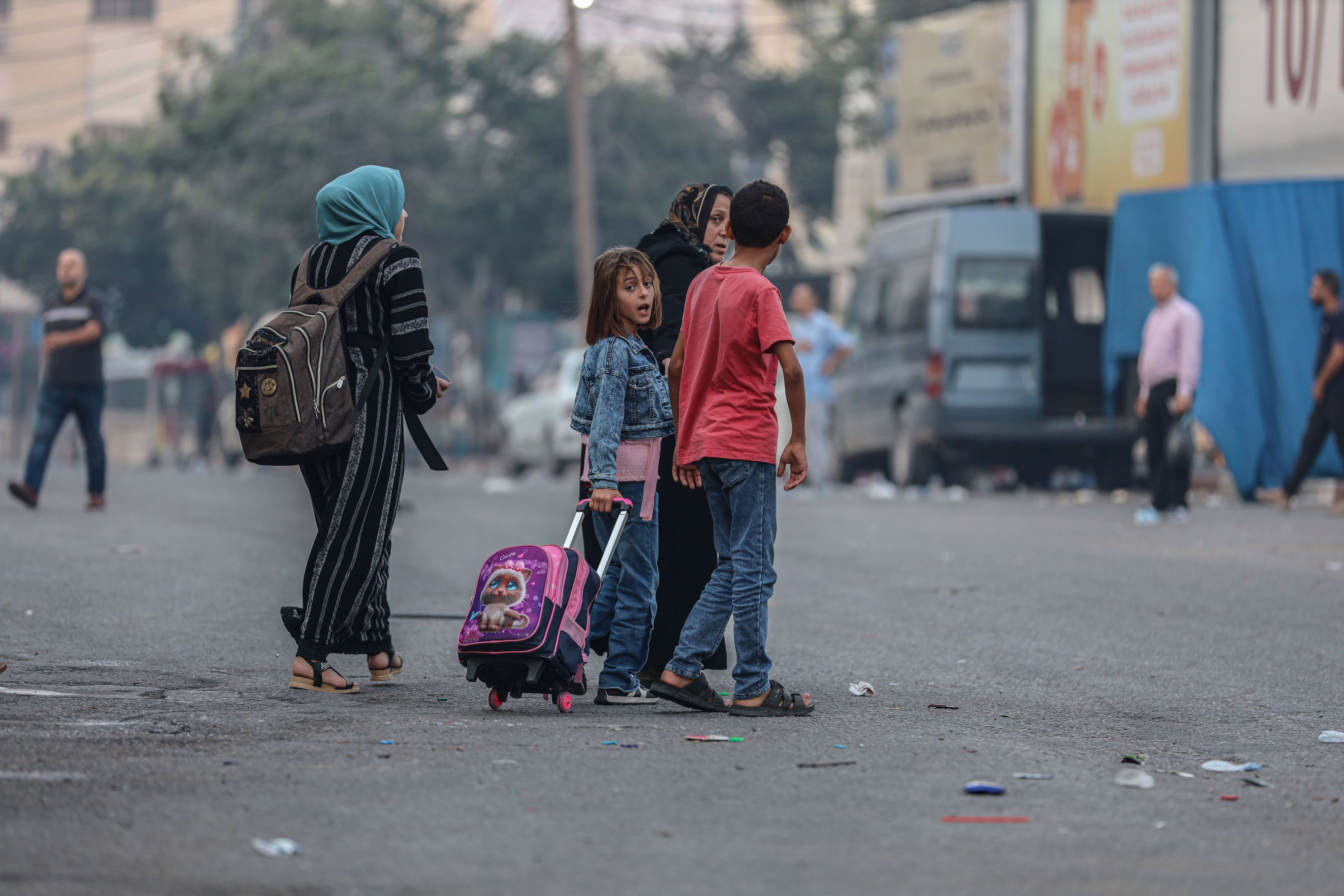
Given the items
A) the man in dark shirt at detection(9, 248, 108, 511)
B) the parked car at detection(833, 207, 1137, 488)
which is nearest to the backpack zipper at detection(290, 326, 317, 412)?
the man in dark shirt at detection(9, 248, 108, 511)

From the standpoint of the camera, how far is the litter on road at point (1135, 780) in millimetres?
4820

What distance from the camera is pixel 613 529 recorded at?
612 centimetres

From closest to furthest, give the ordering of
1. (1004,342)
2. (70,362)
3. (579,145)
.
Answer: (70,362), (1004,342), (579,145)

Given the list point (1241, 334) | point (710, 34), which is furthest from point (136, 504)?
point (710, 34)

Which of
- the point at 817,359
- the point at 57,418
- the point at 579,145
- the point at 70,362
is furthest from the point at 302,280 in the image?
the point at 579,145

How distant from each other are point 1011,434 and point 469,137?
813 inches

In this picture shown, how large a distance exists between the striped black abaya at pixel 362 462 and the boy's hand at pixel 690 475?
37.5 inches

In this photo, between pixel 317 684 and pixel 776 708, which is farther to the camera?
pixel 317 684

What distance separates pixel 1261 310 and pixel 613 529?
12.6 metres

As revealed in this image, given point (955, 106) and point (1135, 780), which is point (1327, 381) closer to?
point (1135, 780)

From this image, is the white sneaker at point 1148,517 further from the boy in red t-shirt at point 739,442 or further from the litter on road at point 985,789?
the litter on road at point 985,789

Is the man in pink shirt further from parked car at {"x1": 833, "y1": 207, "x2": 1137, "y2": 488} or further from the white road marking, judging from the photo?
the white road marking

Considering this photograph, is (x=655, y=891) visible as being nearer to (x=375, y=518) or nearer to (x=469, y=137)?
(x=375, y=518)

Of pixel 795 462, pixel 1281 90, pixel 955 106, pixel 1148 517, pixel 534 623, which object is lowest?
pixel 1148 517
